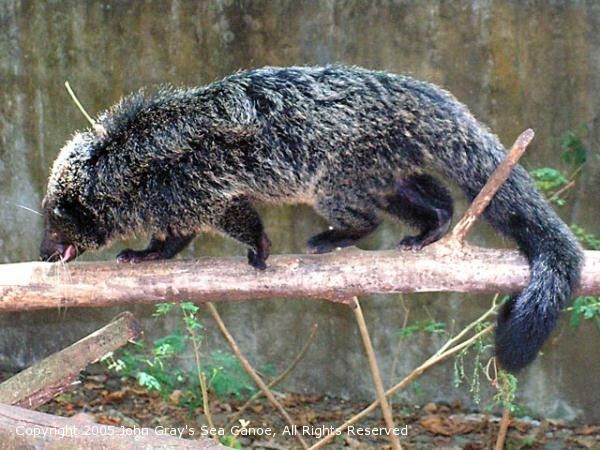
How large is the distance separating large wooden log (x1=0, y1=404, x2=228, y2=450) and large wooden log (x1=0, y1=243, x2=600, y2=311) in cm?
98

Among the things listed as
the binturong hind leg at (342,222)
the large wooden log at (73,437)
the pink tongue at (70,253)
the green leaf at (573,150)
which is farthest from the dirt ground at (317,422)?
the large wooden log at (73,437)

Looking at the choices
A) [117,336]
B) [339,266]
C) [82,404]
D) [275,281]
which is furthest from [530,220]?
[82,404]

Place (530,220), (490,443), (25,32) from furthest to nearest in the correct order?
(25,32)
(490,443)
(530,220)

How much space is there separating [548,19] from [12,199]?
4513mm

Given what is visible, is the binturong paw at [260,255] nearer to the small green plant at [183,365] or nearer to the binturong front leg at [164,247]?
the binturong front leg at [164,247]

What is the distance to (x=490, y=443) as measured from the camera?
5.54m

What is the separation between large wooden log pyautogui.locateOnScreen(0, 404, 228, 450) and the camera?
262 centimetres

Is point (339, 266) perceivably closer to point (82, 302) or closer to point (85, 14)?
point (82, 302)

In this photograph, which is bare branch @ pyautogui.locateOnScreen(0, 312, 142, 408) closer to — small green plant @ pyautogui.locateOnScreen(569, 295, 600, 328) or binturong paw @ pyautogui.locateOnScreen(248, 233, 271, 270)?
binturong paw @ pyautogui.locateOnScreen(248, 233, 271, 270)

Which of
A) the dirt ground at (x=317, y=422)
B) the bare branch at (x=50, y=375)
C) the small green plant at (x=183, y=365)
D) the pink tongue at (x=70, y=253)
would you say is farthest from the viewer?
the dirt ground at (x=317, y=422)

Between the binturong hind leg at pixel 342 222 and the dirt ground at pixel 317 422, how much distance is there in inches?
66.2

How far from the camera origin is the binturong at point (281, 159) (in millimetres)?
3982

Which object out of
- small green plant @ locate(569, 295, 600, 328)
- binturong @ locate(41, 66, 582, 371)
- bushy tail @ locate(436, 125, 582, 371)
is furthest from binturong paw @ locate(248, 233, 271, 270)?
small green plant @ locate(569, 295, 600, 328)

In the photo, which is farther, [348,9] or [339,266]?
[348,9]
